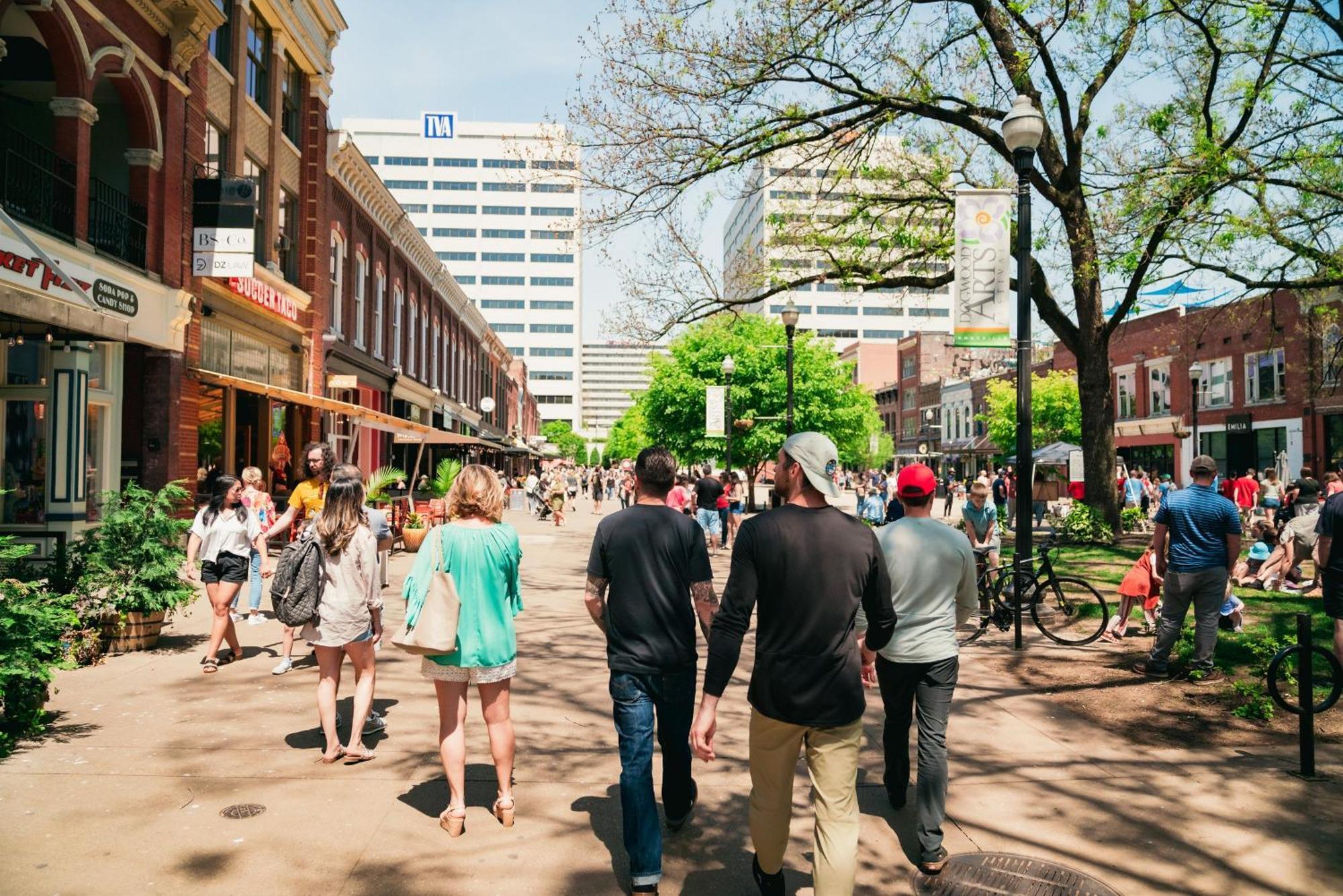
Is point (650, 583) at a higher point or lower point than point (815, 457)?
lower

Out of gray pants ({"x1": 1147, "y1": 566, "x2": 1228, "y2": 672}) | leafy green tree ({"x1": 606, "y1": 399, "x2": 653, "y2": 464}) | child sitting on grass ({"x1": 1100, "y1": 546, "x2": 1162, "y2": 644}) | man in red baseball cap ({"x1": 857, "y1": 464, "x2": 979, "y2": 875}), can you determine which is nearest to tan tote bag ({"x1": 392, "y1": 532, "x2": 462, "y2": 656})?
man in red baseball cap ({"x1": 857, "y1": 464, "x2": 979, "y2": 875})

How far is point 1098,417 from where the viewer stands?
1622cm

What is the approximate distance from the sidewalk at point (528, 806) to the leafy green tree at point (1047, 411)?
47.6 m

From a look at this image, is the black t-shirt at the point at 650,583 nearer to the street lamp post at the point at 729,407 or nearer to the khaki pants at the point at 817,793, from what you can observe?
the khaki pants at the point at 817,793

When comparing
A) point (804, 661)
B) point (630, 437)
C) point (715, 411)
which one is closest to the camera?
point (804, 661)

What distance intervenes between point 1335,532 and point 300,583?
291 inches

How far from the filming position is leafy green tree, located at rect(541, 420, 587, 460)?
124312 millimetres

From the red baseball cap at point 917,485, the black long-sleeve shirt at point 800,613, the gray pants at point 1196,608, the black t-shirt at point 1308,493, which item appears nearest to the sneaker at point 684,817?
the black long-sleeve shirt at point 800,613

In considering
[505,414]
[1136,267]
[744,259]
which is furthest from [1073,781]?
[505,414]

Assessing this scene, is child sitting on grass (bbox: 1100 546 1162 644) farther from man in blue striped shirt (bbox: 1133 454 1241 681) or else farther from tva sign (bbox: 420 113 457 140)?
tva sign (bbox: 420 113 457 140)

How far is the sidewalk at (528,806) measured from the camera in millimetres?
4133

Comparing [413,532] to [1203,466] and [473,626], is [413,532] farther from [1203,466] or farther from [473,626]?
[1203,466]

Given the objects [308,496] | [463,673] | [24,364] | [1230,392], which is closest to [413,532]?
[24,364]

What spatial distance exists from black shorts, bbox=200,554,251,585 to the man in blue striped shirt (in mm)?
8254
